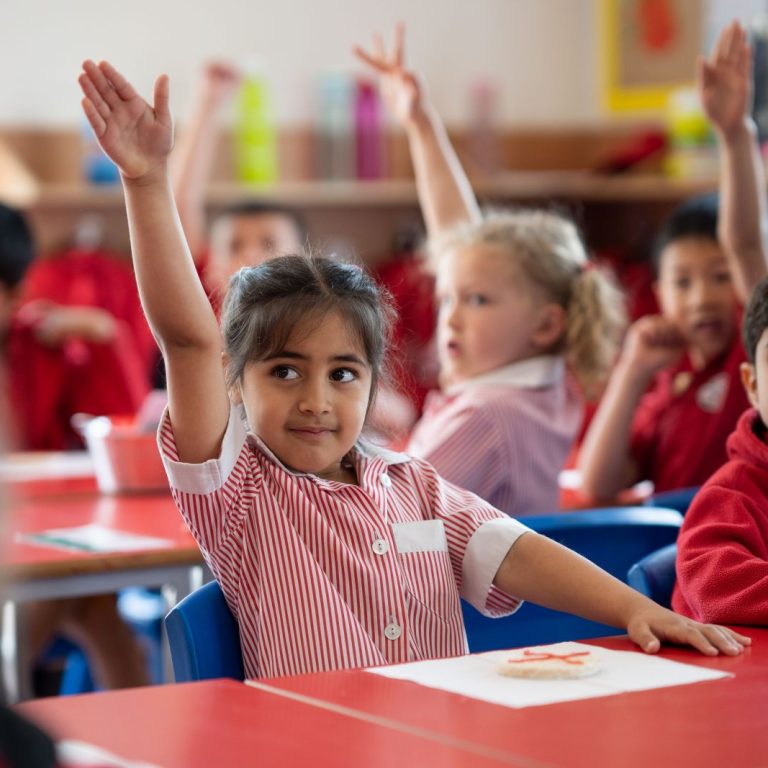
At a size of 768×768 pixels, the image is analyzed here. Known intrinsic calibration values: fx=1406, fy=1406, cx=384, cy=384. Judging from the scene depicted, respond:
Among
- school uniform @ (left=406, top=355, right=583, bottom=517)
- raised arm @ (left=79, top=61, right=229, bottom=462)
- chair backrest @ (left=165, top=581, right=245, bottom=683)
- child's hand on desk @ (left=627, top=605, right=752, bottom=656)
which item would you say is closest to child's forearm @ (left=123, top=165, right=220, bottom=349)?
raised arm @ (left=79, top=61, right=229, bottom=462)

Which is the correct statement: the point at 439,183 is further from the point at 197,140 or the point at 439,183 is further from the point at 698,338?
the point at 197,140

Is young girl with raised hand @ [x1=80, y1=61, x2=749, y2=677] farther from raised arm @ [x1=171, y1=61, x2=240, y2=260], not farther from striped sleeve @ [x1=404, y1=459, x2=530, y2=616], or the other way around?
raised arm @ [x1=171, y1=61, x2=240, y2=260]

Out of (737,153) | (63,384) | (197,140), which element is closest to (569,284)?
(737,153)

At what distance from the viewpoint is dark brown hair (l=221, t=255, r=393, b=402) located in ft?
4.81

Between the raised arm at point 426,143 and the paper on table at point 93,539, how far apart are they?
894 mm

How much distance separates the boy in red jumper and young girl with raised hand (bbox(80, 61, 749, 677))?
4.0 inches

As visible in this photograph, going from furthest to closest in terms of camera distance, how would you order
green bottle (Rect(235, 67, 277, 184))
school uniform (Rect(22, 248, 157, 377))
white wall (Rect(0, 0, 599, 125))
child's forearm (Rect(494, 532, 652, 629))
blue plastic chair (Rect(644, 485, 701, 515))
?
green bottle (Rect(235, 67, 277, 184)) < white wall (Rect(0, 0, 599, 125)) < school uniform (Rect(22, 248, 157, 377)) < blue plastic chair (Rect(644, 485, 701, 515)) < child's forearm (Rect(494, 532, 652, 629))

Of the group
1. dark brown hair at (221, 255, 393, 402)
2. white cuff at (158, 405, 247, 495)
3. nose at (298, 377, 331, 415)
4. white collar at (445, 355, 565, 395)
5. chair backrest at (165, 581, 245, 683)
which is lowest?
chair backrest at (165, 581, 245, 683)

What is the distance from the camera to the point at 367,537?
1407 mm

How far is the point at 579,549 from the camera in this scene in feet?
5.41

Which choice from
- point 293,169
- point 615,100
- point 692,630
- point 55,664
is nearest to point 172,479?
point 692,630

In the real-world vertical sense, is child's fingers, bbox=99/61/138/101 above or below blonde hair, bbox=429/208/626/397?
→ above

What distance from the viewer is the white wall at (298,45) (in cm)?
493

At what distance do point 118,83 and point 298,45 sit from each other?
4157 millimetres
